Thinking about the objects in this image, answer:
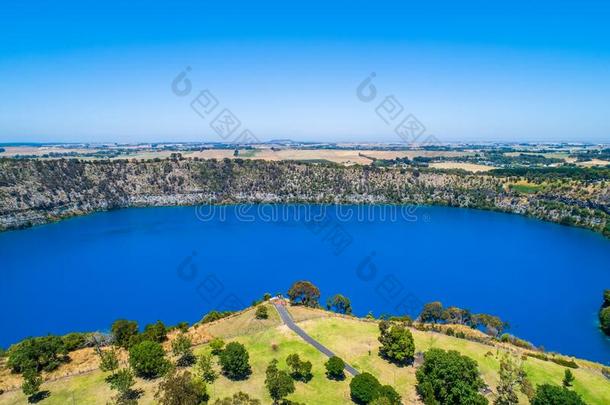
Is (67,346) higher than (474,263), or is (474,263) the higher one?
(67,346)

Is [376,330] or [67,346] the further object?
[376,330]

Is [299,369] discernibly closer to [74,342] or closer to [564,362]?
[74,342]

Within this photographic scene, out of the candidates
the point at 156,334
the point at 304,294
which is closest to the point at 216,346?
the point at 156,334

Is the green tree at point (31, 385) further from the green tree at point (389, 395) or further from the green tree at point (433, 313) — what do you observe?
the green tree at point (433, 313)

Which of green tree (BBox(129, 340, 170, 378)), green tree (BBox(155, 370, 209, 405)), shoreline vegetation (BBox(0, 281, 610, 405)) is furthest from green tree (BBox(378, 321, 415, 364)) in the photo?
green tree (BBox(129, 340, 170, 378))

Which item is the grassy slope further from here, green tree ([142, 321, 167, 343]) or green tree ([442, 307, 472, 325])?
green tree ([442, 307, 472, 325])

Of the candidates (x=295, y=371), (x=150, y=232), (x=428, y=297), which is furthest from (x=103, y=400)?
(x=150, y=232)

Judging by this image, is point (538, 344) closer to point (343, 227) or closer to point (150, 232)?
point (343, 227)
